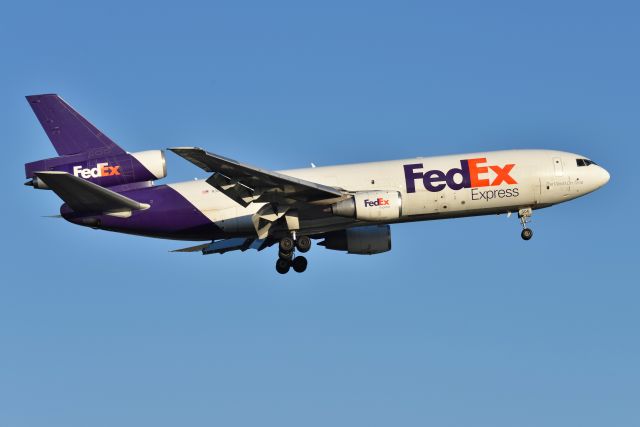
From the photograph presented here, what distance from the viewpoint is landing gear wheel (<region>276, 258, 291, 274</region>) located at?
178 ft

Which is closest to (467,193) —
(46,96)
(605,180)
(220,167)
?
(605,180)

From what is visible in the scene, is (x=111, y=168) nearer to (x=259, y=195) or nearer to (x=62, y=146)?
(x=62, y=146)

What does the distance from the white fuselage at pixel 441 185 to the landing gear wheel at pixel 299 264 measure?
4.74ft

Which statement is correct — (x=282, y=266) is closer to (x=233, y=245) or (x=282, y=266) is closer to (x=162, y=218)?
(x=233, y=245)

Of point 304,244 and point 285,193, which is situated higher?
point 285,193

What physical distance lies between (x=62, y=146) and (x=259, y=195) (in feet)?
32.3

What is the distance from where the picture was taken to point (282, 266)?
54.5 m

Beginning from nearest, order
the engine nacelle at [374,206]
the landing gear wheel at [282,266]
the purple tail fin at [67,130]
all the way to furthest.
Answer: the engine nacelle at [374,206] → the purple tail fin at [67,130] → the landing gear wheel at [282,266]

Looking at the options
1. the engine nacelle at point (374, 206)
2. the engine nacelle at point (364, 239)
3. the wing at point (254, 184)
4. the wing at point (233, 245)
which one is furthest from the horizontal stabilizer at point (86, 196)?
→ the engine nacelle at point (364, 239)

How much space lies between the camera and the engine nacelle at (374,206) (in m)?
50.8

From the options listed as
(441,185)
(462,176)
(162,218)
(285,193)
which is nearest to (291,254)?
(285,193)

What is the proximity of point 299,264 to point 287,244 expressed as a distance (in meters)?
1.63

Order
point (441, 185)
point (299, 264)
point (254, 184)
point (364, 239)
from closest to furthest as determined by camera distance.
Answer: point (254, 184), point (441, 185), point (299, 264), point (364, 239)

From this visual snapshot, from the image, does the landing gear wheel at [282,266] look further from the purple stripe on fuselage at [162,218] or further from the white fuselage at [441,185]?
the purple stripe on fuselage at [162,218]
